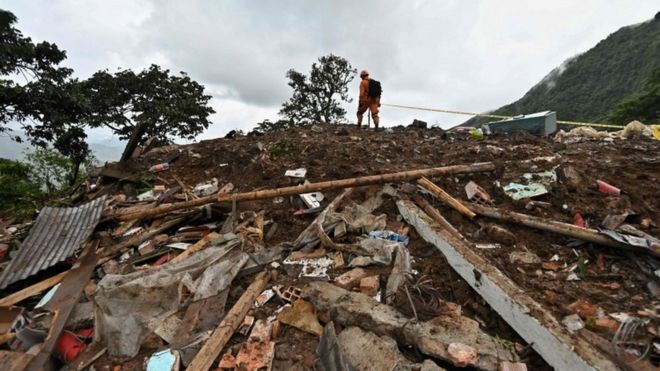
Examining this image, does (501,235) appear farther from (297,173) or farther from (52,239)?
(52,239)

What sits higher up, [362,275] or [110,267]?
[110,267]

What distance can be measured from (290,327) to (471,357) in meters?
1.21

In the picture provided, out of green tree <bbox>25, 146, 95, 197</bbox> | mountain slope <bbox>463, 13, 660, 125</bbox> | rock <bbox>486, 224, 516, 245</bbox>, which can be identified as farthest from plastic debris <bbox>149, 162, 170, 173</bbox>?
mountain slope <bbox>463, 13, 660, 125</bbox>

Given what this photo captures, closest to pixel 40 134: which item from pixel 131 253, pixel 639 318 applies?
pixel 131 253

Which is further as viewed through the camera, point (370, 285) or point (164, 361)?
point (370, 285)

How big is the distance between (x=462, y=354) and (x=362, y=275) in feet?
3.38

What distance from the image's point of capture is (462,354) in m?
1.71

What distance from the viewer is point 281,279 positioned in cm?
275

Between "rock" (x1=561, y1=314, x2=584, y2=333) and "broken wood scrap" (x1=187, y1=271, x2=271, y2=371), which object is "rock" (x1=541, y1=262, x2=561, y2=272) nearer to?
"rock" (x1=561, y1=314, x2=584, y2=333)

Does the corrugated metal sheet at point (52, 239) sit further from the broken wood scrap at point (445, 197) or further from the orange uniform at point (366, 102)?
the orange uniform at point (366, 102)

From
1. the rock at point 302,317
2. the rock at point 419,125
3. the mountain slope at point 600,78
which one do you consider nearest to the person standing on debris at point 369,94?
the rock at point 419,125

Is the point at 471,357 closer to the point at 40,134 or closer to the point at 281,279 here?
the point at 281,279

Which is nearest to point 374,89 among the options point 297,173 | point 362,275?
point 297,173

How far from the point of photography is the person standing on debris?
26.1 ft
